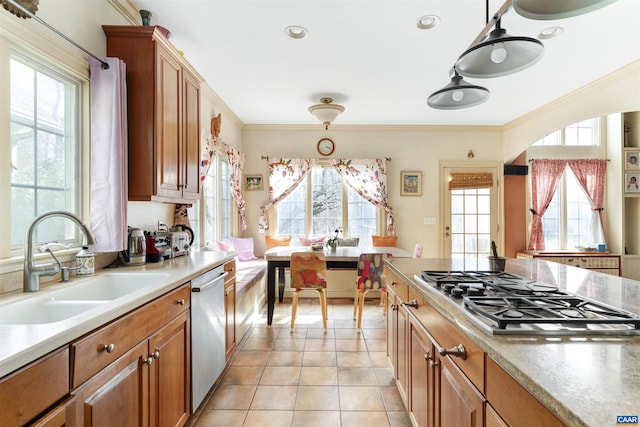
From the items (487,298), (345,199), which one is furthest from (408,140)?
(487,298)

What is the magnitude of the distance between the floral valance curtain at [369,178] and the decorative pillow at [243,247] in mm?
1800

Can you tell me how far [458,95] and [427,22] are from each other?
0.86 metres

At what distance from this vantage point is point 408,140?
5262mm

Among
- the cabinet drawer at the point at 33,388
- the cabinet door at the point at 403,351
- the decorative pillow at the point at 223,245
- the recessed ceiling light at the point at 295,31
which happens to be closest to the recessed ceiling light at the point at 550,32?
the recessed ceiling light at the point at 295,31

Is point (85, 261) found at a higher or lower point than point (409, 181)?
lower

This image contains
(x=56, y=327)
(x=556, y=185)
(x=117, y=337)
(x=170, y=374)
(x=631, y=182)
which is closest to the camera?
(x=56, y=327)

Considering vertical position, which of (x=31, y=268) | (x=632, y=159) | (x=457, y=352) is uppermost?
(x=632, y=159)

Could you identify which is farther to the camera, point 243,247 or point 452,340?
point 243,247

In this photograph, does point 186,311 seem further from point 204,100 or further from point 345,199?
point 345,199

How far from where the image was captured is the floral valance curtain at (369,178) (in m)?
5.10

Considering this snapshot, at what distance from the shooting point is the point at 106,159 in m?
1.83

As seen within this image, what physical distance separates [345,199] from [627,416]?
4.72 m

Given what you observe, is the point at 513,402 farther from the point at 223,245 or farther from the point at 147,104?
the point at 223,245

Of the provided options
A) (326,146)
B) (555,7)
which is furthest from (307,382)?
(326,146)
